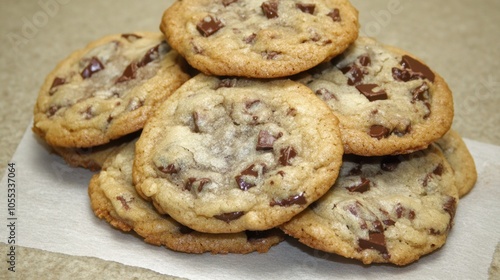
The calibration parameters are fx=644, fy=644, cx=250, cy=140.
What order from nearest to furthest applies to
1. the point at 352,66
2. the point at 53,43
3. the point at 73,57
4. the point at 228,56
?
the point at 228,56 → the point at 352,66 → the point at 73,57 → the point at 53,43

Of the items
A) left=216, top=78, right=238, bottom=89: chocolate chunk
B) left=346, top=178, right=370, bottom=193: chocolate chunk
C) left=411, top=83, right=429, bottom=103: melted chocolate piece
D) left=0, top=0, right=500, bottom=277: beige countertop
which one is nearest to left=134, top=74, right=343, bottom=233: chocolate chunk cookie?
left=216, top=78, right=238, bottom=89: chocolate chunk

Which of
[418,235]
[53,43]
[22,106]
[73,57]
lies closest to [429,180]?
[418,235]

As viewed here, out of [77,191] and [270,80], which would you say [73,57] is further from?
[270,80]

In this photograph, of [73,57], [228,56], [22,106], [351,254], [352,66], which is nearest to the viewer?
[351,254]

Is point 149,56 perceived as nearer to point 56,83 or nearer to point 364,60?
point 56,83

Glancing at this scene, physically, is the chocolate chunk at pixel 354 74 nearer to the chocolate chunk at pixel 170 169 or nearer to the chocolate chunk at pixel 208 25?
the chocolate chunk at pixel 208 25
